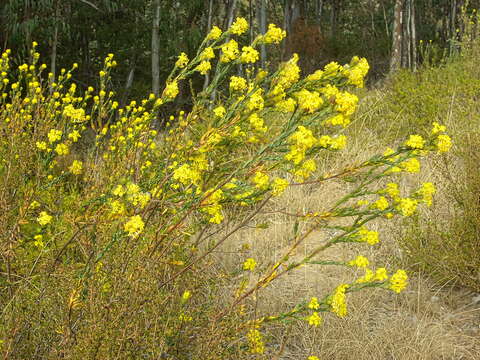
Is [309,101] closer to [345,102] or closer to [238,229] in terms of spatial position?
[345,102]

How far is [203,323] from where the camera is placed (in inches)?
91.4

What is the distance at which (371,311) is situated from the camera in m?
3.17

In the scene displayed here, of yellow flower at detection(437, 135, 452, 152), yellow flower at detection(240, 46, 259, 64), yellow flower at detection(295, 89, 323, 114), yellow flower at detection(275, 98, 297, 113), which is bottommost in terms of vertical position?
yellow flower at detection(437, 135, 452, 152)

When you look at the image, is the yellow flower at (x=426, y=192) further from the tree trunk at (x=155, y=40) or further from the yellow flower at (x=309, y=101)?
the tree trunk at (x=155, y=40)

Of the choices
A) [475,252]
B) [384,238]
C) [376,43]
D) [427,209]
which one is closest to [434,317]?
[475,252]

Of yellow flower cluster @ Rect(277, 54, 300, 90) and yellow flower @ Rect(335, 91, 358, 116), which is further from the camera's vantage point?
yellow flower cluster @ Rect(277, 54, 300, 90)

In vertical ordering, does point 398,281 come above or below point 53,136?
below

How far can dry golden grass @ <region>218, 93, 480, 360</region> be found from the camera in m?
2.70

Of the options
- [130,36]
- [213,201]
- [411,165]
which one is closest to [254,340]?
[213,201]

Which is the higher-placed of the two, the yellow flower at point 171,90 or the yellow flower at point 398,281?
the yellow flower at point 171,90

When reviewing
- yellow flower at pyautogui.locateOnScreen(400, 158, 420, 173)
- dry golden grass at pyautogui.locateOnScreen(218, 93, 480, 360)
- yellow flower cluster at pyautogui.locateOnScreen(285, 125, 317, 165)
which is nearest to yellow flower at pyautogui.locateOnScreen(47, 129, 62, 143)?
dry golden grass at pyautogui.locateOnScreen(218, 93, 480, 360)

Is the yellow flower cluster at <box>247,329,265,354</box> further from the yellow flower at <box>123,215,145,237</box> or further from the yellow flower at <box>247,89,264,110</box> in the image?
the yellow flower at <box>247,89,264,110</box>

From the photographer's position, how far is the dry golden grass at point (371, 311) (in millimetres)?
2703

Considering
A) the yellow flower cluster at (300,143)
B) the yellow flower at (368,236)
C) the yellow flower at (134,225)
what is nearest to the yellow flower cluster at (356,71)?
the yellow flower cluster at (300,143)
